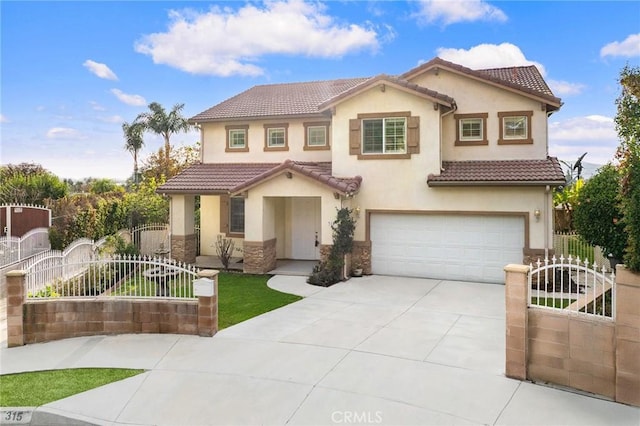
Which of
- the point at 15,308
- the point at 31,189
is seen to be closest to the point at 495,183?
the point at 15,308

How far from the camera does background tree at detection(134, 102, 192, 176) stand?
42.5 m

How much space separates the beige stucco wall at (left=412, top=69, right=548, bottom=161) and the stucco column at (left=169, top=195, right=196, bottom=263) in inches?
437

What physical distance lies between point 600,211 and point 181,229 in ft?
50.5

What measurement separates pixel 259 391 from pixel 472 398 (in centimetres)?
322

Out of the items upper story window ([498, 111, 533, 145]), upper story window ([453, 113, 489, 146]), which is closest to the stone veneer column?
upper story window ([453, 113, 489, 146])

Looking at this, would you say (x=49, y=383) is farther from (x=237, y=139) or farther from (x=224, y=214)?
(x=237, y=139)

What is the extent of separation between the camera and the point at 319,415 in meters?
6.07

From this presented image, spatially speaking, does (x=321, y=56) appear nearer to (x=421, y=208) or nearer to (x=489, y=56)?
(x=489, y=56)

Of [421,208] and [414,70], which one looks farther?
[414,70]

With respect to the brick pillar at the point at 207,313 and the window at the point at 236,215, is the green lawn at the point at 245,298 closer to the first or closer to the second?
the brick pillar at the point at 207,313

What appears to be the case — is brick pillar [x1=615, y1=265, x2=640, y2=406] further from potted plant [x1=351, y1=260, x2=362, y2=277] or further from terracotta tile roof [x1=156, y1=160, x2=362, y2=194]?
potted plant [x1=351, y1=260, x2=362, y2=277]

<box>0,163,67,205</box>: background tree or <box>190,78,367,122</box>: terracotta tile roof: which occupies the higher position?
<box>190,78,367,122</box>: terracotta tile roof

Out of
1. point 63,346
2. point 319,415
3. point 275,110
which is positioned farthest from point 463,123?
point 63,346

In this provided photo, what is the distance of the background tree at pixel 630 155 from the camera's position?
6.09 metres
